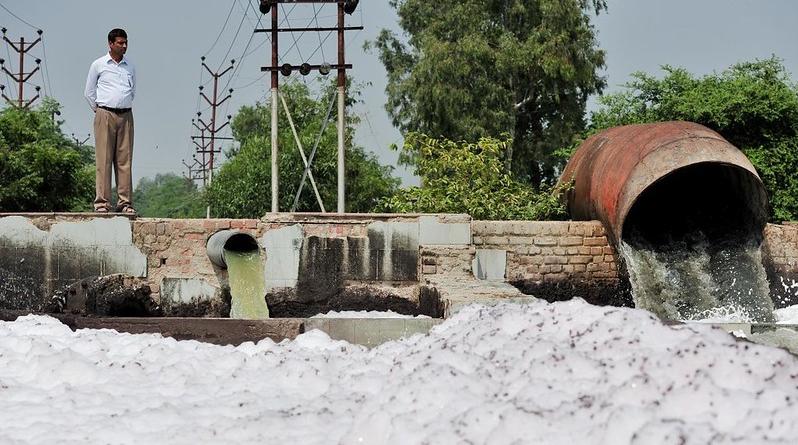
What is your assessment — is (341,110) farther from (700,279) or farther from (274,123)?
(700,279)

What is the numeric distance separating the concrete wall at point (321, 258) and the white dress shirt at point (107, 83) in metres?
1.05

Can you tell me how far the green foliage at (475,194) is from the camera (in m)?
11.5

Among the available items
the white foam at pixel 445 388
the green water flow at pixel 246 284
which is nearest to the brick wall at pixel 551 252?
the green water flow at pixel 246 284

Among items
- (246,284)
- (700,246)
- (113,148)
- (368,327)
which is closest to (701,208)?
(700,246)

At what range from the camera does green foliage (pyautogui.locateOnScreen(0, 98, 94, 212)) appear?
2038 cm

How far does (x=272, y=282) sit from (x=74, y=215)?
5.90 feet

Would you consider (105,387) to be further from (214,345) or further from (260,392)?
(214,345)

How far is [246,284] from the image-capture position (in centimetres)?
905

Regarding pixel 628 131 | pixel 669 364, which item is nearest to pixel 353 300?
pixel 628 131

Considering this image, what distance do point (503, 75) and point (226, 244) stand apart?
15951 millimetres

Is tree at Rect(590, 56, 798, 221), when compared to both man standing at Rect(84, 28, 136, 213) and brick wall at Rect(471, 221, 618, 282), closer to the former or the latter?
brick wall at Rect(471, 221, 618, 282)

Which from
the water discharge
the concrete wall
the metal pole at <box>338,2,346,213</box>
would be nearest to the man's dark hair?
the concrete wall

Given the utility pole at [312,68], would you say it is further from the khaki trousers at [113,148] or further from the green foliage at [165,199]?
the green foliage at [165,199]

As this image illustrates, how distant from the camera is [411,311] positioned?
358 inches
